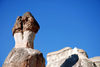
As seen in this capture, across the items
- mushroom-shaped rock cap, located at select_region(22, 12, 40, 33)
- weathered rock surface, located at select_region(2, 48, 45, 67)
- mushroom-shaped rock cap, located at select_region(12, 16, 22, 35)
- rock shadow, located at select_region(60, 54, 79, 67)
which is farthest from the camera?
rock shadow, located at select_region(60, 54, 79, 67)

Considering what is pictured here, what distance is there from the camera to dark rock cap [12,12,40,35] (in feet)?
28.5

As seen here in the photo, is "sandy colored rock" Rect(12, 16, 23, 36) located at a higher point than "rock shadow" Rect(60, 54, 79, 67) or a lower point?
higher

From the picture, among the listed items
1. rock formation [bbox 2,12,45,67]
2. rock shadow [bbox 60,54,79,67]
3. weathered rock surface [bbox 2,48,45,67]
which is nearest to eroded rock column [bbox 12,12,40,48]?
rock formation [bbox 2,12,45,67]

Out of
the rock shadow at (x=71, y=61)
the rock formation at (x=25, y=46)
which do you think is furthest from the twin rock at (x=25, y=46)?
the rock shadow at (x=71, y=61)

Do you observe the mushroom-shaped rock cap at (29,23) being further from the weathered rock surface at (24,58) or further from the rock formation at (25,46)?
the weathered rock surface at (24,58)

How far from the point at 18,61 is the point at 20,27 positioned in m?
2.04

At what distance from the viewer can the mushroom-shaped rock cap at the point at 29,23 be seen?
28.5ft

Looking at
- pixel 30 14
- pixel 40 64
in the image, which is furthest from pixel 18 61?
pixel 30 14

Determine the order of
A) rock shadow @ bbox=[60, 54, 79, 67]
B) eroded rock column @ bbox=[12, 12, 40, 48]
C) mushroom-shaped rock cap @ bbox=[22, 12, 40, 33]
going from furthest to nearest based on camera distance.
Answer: rock shadow @ bbox=[60, 54, 79, 67] < mushroom-shaped rock cap @ bbox=[22, 12, 40, 33] < eroded rock column @ bbox=[12, 12, 40, 48]

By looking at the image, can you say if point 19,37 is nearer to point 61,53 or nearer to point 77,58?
point 77,58

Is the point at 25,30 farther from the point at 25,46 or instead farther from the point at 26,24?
the point at 25,46

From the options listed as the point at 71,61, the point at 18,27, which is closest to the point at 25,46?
the point at 18,27

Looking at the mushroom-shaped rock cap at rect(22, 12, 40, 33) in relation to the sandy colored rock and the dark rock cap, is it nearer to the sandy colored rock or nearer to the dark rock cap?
the dark rock cap

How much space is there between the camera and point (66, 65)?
11.3m
